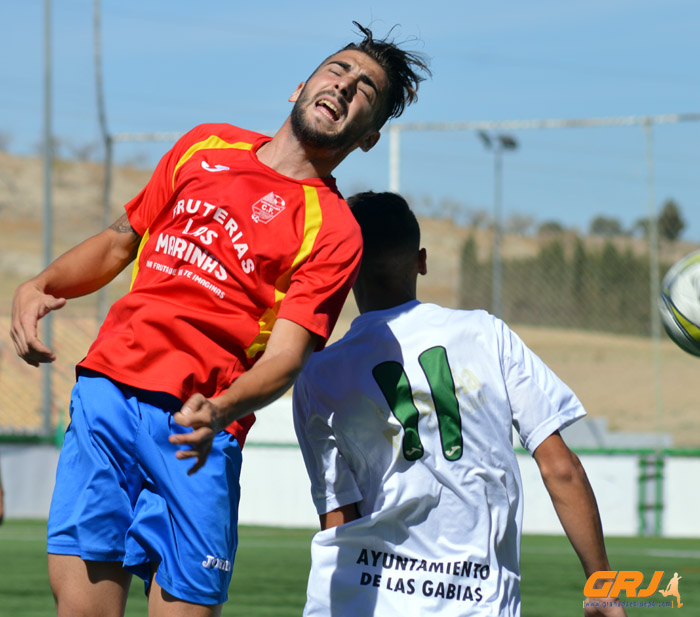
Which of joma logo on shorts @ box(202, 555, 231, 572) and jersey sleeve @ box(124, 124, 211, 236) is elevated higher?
jersey sleeve @ box(124, 124, 211, 236)

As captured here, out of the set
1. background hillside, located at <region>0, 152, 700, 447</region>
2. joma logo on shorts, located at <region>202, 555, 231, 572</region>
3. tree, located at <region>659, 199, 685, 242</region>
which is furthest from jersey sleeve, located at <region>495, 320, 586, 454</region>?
tree, located at <region>659, 199, 685, 242</region>

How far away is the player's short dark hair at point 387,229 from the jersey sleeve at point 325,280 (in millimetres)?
94

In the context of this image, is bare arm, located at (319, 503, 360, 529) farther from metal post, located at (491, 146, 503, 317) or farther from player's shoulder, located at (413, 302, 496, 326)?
metal post, located at (491, 146, 503, 317)

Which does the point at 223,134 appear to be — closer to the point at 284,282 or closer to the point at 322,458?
the point at 284,282

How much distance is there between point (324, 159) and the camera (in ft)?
9.86

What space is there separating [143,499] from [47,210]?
463 inches

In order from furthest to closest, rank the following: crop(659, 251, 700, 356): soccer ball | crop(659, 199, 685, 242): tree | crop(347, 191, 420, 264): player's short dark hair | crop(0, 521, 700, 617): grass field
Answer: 1. crop(659, 199, 685, 242): tree
2. crop(0, 521, 700, 617): grass field
3. crop(659, 251, 700, 356): soccer ball
4. crop(347, 191, 420, 264): player's short dark hair

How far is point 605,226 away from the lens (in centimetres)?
1196

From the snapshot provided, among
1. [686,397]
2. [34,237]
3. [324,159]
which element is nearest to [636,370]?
[686,397]

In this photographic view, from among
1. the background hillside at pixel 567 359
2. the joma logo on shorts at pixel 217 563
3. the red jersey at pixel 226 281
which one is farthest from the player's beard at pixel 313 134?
the background hillside at pixel 567 359

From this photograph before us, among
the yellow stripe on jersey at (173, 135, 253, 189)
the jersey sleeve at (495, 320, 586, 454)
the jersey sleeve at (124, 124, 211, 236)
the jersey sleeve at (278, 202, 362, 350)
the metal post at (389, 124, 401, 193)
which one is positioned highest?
the metal post at (389, 124, 401, 193)

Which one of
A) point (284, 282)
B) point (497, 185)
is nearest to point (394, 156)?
point (497, 185)

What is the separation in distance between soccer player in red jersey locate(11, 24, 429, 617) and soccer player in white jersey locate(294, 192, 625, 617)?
19cm

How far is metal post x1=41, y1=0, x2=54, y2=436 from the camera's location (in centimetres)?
1248
